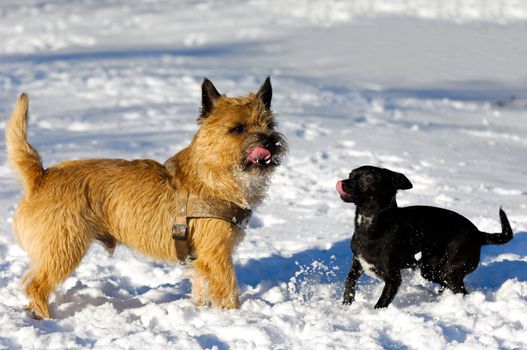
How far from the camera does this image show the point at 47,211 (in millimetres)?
4543

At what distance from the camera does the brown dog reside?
457 centimetres

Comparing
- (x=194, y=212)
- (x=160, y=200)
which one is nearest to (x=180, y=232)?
(x=194, y=212)

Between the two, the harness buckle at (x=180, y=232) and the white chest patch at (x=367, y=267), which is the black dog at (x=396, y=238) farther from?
the harness buckle at (x=180, y=232)

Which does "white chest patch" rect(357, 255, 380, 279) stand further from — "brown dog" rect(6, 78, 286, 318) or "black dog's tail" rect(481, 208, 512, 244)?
"black dog's tail" rect(481, 208, 512, 244)

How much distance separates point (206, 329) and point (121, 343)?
0.49m

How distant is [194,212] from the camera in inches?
184

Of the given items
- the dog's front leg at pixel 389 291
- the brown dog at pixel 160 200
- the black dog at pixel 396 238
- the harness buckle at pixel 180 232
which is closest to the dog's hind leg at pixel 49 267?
the brown dog at pixel 160 200

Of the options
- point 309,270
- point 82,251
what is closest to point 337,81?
point 309,270

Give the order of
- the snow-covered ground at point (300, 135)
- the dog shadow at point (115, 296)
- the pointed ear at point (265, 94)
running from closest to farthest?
the snow-covered ground at point (300, 135) → the dog shadow at point (115, 296) → the pointed ear at point (265, 94)

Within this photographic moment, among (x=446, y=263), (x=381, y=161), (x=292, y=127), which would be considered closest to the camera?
(x=446, y=263)

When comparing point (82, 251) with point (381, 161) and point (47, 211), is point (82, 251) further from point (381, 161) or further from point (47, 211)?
point (381, 161)

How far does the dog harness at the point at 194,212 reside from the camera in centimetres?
466

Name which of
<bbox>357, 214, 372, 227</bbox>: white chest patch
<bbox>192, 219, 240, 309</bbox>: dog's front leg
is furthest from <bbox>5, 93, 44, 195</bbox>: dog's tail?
<bbox>357, 214, 372, 227</bbox>: white chest patch

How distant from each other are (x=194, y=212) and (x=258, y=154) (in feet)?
1.81
